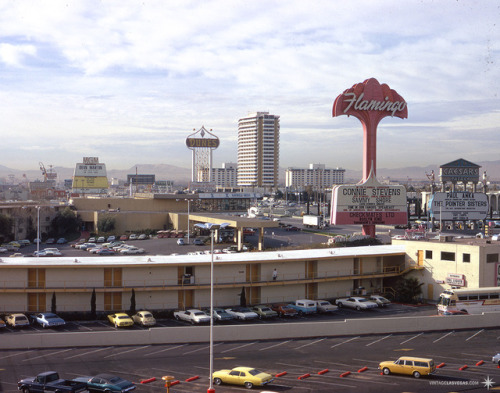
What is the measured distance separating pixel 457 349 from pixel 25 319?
22.2 metres

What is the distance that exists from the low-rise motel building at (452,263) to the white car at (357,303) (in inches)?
229

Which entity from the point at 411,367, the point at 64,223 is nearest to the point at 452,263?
the point at 411,367

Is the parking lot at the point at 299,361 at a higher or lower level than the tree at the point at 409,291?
lower

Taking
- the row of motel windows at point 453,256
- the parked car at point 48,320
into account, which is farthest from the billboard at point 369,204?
the parked car at point 48,320

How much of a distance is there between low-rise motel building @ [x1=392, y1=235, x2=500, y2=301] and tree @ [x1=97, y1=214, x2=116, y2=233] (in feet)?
173

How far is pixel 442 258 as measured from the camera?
129 ft

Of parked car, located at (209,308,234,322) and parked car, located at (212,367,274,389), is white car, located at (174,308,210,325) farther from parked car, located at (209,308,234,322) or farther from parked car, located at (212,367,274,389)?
parked car, located at (212,367,274,389)

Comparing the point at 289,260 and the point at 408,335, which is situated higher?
the point at 289,260

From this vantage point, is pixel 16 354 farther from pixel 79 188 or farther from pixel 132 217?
pixel 79 188

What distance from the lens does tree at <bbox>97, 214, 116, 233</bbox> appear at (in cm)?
8350

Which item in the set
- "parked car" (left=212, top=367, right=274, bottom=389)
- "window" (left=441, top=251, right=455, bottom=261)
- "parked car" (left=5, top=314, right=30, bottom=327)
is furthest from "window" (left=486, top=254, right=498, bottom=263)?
"parked car" (left=5, top=314, right=30, bottom=327)

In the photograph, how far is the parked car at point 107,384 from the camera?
20500mm

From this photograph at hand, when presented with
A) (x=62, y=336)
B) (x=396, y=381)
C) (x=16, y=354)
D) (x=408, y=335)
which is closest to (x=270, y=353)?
(x=396, y=381)

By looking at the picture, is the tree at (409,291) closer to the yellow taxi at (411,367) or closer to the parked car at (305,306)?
the parked car at (305,306)
